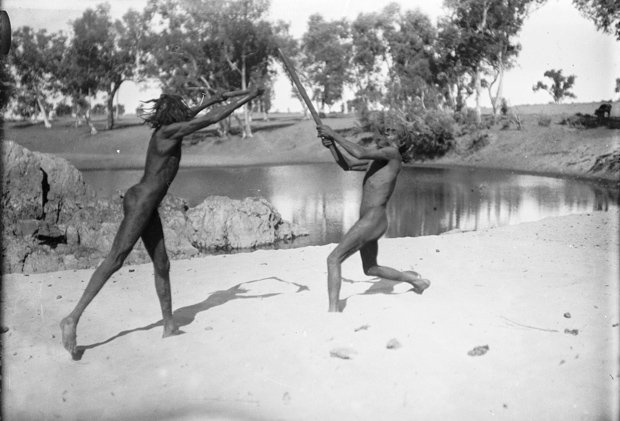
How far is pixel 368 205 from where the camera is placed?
20.6 ft

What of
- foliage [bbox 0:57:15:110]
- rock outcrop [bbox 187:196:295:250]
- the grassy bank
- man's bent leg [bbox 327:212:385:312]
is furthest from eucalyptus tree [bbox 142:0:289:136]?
man's bent leg [bbox 327:212:385:312]

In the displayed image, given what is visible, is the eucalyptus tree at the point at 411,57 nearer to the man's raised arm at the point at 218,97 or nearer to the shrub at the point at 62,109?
the shrub at the point at 62,109

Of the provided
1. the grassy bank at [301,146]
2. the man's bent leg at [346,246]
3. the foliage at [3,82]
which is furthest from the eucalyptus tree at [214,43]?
the man's bent leg at [346,246]

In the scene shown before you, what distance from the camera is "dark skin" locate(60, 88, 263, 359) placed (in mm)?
5375

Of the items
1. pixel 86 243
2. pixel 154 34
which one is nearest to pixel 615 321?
pixel 86 243

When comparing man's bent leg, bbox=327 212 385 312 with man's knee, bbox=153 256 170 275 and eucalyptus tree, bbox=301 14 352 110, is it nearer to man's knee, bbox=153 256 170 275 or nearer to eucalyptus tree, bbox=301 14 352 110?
man's knee, bbox=153 256 170 275

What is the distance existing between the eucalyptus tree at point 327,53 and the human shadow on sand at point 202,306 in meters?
47.7

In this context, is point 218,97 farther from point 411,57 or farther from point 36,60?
point 36,60

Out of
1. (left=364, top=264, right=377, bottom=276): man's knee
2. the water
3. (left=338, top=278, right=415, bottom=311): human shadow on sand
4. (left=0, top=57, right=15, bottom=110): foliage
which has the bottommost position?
the water

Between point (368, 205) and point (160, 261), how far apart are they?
189cm

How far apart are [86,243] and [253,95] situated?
740cm

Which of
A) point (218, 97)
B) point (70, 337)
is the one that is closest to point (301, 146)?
point (218, 97)

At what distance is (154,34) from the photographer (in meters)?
53.9

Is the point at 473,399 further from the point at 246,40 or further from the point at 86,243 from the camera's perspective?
the point at 246,40
